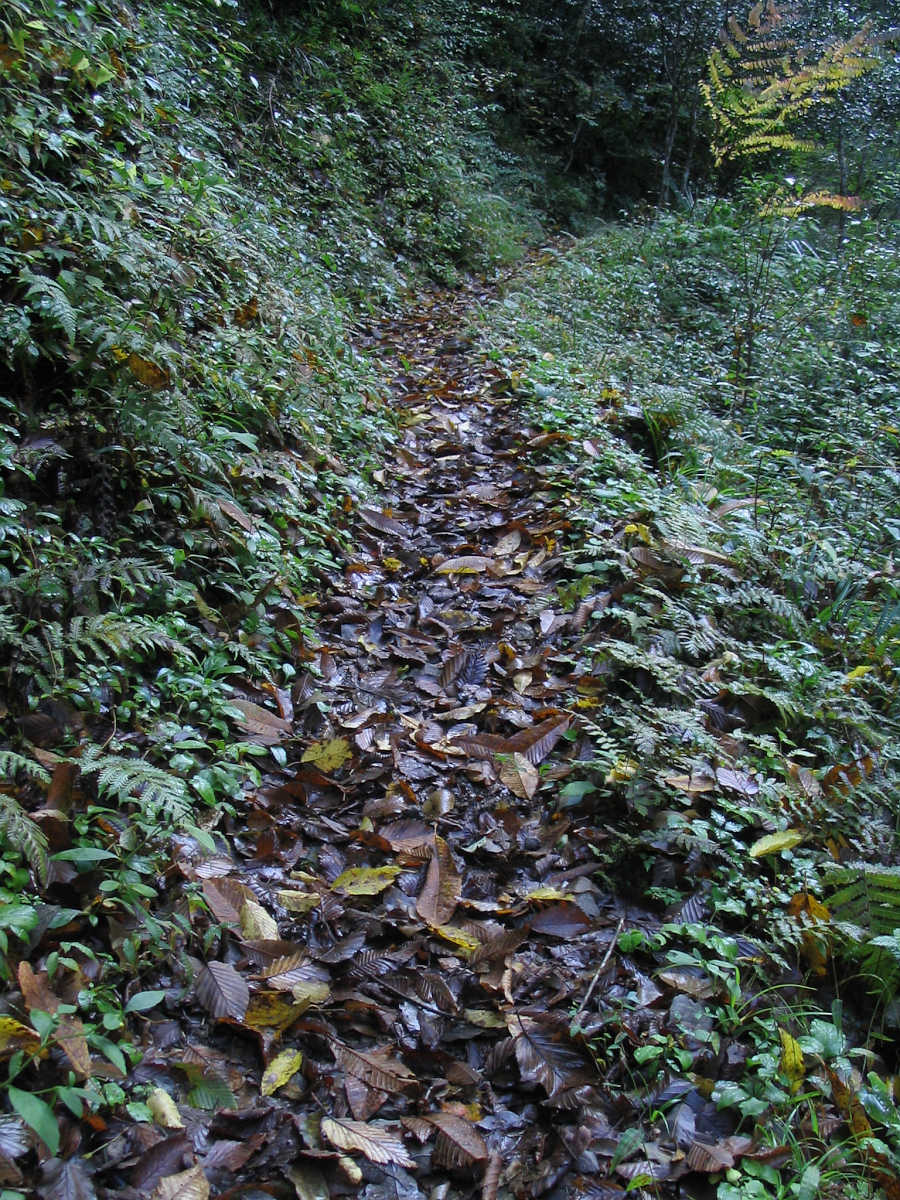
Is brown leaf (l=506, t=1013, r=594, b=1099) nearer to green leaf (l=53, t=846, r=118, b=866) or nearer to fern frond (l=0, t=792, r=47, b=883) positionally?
green leaf (l=53, t=846, r=118, b=866)

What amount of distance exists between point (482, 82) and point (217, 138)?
9638 millimetres

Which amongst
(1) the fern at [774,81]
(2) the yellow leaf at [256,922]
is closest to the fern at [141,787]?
(2) the yellow leaf at [256,922]

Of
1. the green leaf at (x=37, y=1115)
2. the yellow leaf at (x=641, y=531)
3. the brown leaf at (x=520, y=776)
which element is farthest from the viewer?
the yellow leaf at (x=641, y=531)

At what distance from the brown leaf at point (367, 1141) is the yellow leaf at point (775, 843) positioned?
1441 millimetres

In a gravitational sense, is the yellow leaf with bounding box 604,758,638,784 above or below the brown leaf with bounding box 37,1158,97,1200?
above

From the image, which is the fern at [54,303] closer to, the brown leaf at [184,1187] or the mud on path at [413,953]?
the mud on path at [413,953]

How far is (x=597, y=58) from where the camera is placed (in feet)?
53.3

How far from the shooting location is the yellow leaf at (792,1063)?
7.11 ft

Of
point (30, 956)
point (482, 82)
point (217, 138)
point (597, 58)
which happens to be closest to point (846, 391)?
point (217, 138)

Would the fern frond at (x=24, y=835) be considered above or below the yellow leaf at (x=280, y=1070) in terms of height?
above

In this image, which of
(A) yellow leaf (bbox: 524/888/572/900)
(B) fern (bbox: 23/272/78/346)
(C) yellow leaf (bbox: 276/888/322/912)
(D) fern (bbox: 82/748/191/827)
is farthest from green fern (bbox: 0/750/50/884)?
(B) fern (bbox: 23/272/78/346)

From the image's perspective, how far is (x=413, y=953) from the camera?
2.59 metres

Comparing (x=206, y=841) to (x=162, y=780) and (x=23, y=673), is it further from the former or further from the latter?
(x=23, y=673)

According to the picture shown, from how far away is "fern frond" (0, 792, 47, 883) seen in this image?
215 centimetres
